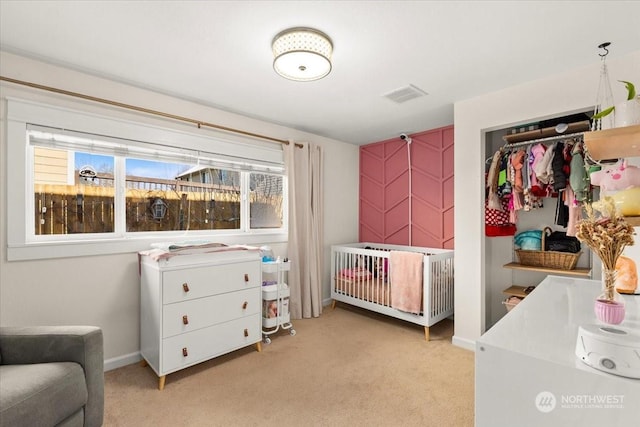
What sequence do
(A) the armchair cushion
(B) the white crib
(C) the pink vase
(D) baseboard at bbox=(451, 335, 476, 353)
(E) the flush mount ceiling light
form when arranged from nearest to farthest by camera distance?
(C) the pink vase < (A) the armchair cushion < (E) the flush mount ceiling light < (D) baseboard at bbox=(451, 335, 476, 353) < (B) the white crib

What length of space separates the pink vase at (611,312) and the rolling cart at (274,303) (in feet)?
7.68

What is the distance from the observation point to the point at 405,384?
81.8 inches

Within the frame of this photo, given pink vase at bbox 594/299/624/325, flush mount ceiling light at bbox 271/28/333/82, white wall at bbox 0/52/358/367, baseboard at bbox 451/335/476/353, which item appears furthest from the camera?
baseboard at bbox 451/335/476/353

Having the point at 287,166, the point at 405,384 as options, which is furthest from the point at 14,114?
the point at 405,384

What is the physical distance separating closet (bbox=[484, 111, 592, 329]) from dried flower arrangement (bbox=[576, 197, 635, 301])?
1602 millimetres

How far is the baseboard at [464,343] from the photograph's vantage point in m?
2.65

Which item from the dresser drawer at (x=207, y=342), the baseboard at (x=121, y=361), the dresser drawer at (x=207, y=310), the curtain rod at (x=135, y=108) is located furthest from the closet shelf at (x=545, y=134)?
the baseboard at (x=121, y=361)

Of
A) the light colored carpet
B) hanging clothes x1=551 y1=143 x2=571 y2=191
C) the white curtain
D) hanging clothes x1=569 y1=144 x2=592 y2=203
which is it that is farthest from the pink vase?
the white curtain

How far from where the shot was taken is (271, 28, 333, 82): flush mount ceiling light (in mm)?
1680

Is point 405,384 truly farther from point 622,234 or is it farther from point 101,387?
point 101,387

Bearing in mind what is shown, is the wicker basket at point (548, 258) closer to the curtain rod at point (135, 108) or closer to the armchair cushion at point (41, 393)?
the curtain rod at point (135, 108)

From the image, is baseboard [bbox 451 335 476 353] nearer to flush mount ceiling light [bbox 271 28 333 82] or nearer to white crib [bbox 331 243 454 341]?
white crib [bbox 331 243 454 341]

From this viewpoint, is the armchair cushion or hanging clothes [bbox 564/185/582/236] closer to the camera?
the armchair cushion

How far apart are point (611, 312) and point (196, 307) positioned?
229cm
